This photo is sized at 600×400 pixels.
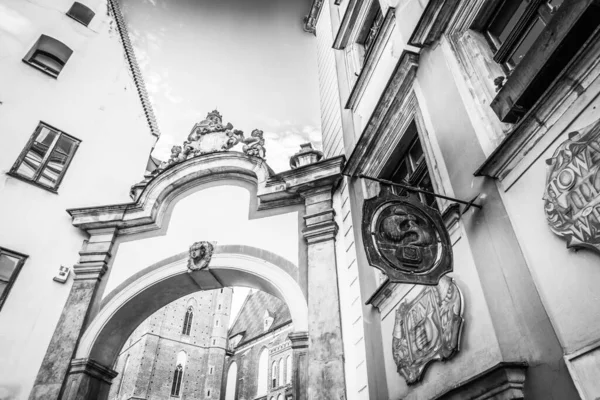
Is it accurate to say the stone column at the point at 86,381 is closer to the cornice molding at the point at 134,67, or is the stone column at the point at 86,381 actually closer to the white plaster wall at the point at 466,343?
the white plaster wall at the point at 466,343

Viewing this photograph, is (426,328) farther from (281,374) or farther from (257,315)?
(257,315)

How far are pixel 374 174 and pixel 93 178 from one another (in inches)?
286

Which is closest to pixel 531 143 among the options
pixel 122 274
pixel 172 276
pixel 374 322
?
pixel 374 322

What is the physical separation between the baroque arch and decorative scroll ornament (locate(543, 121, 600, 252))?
16.4 ft

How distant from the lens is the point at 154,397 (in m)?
40.3

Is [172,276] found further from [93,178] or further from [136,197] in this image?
[93,178]

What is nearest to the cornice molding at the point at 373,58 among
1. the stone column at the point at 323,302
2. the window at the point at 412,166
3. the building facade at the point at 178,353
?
the stone column at the point at 323,302

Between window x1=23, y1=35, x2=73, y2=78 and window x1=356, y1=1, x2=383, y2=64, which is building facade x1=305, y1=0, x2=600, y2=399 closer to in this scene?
window x1=356, y1=1, x2=383, y2=64

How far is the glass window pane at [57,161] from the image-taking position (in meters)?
9.75

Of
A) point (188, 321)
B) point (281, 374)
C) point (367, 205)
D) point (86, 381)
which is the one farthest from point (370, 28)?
point (188, 321)

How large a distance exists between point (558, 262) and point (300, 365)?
172 inches

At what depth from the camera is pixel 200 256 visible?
8461 mm

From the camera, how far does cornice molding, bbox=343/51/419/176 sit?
5891mm

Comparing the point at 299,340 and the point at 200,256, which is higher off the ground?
the point at 200,256
